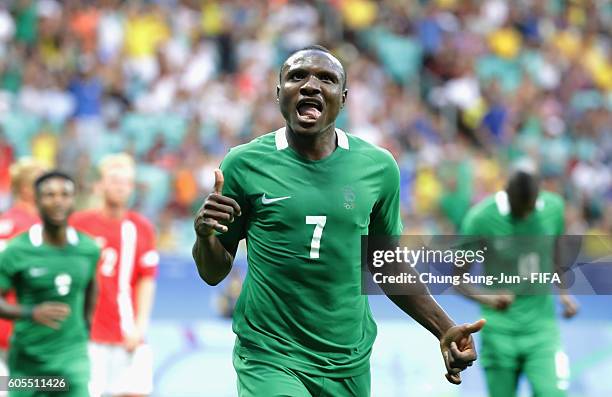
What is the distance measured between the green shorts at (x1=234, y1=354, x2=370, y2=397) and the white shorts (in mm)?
4621

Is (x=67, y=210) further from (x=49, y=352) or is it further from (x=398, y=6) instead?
(x=398, y=6)

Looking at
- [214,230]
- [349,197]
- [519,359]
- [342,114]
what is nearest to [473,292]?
[519,359]

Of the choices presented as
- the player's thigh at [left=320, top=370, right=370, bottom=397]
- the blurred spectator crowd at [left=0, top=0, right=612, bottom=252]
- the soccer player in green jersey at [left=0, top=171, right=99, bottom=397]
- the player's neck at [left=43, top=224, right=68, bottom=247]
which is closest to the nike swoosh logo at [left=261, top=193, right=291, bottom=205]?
the player's thigh at [left=320, top=370, right=370, bottom=397]

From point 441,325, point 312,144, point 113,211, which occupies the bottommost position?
point 441,325

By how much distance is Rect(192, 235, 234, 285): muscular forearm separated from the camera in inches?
207

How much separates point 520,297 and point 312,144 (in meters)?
4.02

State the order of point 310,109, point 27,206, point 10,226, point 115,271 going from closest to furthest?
1. point 310,109
2. point 10,226
3. point 27,206
4. point 115,271

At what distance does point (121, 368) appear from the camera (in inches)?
398

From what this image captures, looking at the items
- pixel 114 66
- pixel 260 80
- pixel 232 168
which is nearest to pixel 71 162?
pixel 114 66

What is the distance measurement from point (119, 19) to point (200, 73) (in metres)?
1.44

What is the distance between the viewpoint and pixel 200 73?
1827cm

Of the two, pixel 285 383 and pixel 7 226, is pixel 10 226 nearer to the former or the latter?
pixel 7 226

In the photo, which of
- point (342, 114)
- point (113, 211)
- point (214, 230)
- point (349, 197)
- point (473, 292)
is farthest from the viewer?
point (342, 114)

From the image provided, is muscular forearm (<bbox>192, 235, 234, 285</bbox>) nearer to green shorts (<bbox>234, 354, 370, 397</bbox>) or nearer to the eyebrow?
green shorts (<bbox>234, 354, 370, 397</bbox>)
